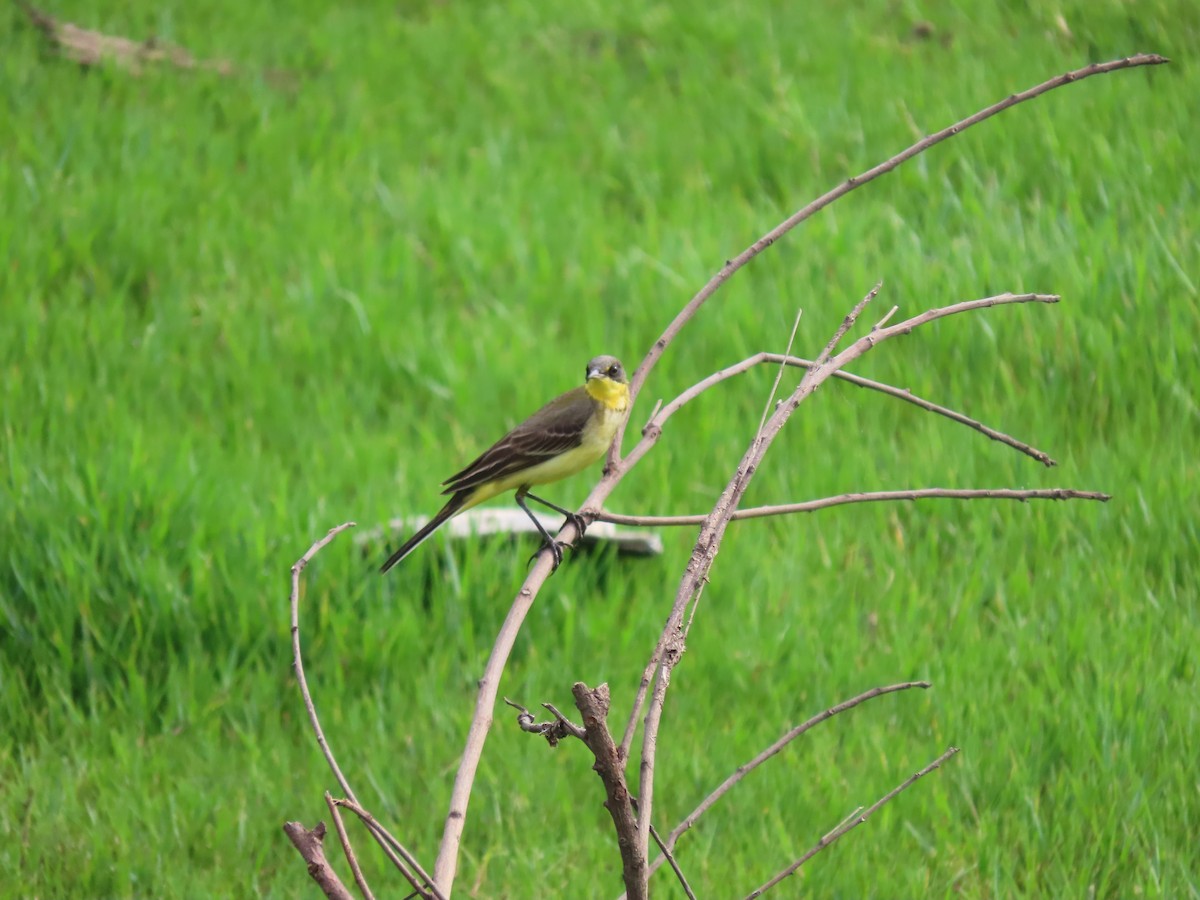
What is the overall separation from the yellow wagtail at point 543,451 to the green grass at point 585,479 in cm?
77

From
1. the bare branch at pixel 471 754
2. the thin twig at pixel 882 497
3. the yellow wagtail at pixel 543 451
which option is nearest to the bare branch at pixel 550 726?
the bare branch at pixel 471 754

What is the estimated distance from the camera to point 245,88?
9.38 meters

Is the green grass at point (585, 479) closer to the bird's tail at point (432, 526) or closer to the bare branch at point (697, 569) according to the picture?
the bird's tail at point (432, 526)

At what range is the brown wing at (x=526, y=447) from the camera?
15.7 feet

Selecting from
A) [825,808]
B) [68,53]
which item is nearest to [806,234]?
[825,808]

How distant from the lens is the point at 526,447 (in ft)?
15.8

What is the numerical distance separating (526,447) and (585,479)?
1770mm

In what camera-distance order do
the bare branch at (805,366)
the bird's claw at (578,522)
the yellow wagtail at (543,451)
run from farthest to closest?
the yellow wagtail at (543,451) → the bird's claw at (578,522) → the bare branch at (805,366)

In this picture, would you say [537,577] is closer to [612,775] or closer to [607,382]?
[612,775]

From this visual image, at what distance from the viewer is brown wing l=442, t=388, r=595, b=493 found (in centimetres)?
480

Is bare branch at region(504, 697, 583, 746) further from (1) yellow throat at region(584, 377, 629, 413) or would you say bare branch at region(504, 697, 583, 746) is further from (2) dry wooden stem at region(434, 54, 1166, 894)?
(1) yellow throat at region(584, 377, 629, 413)

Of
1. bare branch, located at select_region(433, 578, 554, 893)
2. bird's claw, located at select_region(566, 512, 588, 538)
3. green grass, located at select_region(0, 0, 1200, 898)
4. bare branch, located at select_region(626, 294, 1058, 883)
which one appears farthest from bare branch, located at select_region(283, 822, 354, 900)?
green grass, located at select_region(0, 0, 1200, 898)

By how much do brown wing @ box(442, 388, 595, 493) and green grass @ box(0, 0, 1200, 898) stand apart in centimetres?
86

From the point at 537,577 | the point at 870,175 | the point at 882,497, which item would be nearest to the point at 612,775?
the point at 537,577
